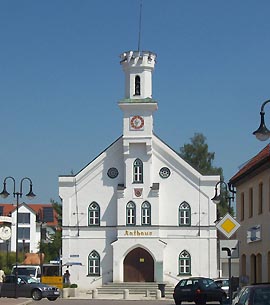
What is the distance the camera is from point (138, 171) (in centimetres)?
6819

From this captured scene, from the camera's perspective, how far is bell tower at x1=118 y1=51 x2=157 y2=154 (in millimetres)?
67938

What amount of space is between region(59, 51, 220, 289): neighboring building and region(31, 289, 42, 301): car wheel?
59.1ft

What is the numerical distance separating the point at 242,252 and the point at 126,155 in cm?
2630

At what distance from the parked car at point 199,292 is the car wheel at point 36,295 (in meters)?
9.45

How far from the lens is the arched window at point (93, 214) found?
226ft

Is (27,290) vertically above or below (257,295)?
below

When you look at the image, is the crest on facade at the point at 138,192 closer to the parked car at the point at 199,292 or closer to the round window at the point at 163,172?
the round window at the point at 163,172

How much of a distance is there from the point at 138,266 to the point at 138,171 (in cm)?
770

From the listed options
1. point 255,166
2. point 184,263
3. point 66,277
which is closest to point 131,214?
point 184,263

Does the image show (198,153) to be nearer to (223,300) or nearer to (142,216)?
(142,216)

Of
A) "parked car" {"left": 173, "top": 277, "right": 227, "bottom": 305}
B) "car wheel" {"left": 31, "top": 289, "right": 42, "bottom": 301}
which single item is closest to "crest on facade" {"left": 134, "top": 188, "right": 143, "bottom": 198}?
"car wheel" {"left": 31, "top": 289, "right": 42, "bottom": 301}

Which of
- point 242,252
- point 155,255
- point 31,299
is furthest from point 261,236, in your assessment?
point 155,255

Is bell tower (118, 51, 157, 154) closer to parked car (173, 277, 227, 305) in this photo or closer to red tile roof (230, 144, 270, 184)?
red tile roof (230, 144, 270, 184)

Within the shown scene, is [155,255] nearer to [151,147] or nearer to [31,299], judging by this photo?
[151,147]
